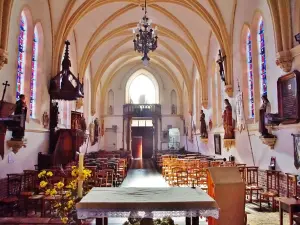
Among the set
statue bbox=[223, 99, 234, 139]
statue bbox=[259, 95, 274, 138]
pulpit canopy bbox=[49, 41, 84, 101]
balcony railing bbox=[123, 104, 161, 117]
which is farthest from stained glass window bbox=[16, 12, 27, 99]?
balcony railing bbox=[123, 104, 161, 117]

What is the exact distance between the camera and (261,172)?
1005 cm

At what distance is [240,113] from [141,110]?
1479 centimetres

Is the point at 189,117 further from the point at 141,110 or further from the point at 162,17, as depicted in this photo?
Result: the point at 162,17

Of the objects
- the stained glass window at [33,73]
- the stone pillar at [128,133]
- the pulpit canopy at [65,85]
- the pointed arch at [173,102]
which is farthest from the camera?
the pointed arch at [173,102]

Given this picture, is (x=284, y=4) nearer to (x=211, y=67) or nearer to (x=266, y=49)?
(x=266, y=49)

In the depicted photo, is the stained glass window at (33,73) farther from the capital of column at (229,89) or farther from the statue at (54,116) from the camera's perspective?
the capital of column at (229,89)

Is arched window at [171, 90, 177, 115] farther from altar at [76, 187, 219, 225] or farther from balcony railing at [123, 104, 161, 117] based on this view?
altar at [76, 187, 219, 225]

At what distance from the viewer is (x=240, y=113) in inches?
474

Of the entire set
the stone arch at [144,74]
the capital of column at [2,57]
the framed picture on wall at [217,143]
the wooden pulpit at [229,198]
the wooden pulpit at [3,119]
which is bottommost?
the wooden pulpit at [229,198]

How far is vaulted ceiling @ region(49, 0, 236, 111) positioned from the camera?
42.9 ft

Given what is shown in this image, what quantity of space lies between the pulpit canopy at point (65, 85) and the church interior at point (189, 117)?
0.17ft

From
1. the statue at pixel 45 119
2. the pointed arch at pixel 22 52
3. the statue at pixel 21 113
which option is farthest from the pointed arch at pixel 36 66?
the statue at pixel 21 113

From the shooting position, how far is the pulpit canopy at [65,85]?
12094 millimetres

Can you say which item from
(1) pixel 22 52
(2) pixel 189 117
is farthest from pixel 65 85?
(2) pixel 189 117
